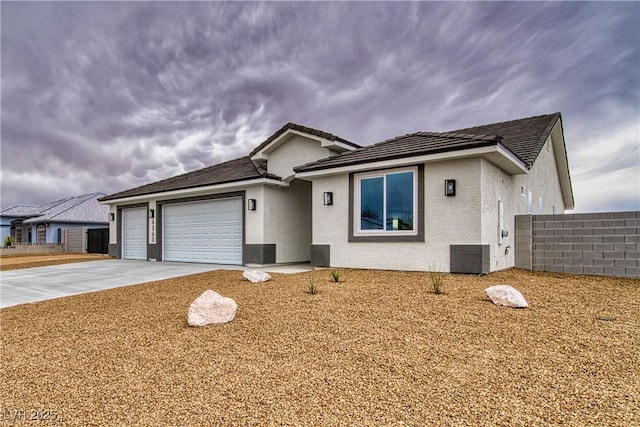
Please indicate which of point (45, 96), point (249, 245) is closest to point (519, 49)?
point (249, 245)

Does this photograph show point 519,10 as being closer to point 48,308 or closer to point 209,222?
point 209,222

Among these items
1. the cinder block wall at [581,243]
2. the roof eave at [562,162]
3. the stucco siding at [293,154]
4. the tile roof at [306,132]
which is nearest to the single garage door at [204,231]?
the stucco siding at [293,154]

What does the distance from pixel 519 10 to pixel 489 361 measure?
37.9 ft

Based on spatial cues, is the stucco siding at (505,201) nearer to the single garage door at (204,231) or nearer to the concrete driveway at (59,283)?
the single garage door at (204,231)

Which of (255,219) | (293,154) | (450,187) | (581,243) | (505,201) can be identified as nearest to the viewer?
(450,187)

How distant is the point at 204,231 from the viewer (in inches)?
571

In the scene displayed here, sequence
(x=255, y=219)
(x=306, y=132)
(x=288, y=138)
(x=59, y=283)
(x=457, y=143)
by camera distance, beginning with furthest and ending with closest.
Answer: (x=288, y=138)
(x=255, y=219)
(x=306, y=132)
(x=59, y=283)
(x=457, y=143)

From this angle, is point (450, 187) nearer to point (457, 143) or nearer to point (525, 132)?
point (457, 143)

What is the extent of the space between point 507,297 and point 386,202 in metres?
4.87

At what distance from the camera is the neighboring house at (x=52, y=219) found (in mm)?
30109

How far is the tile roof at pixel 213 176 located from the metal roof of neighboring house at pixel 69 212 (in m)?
16.5

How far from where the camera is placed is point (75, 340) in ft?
14.8

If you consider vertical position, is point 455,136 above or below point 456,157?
above

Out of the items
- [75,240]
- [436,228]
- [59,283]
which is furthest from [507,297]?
[75,240]
